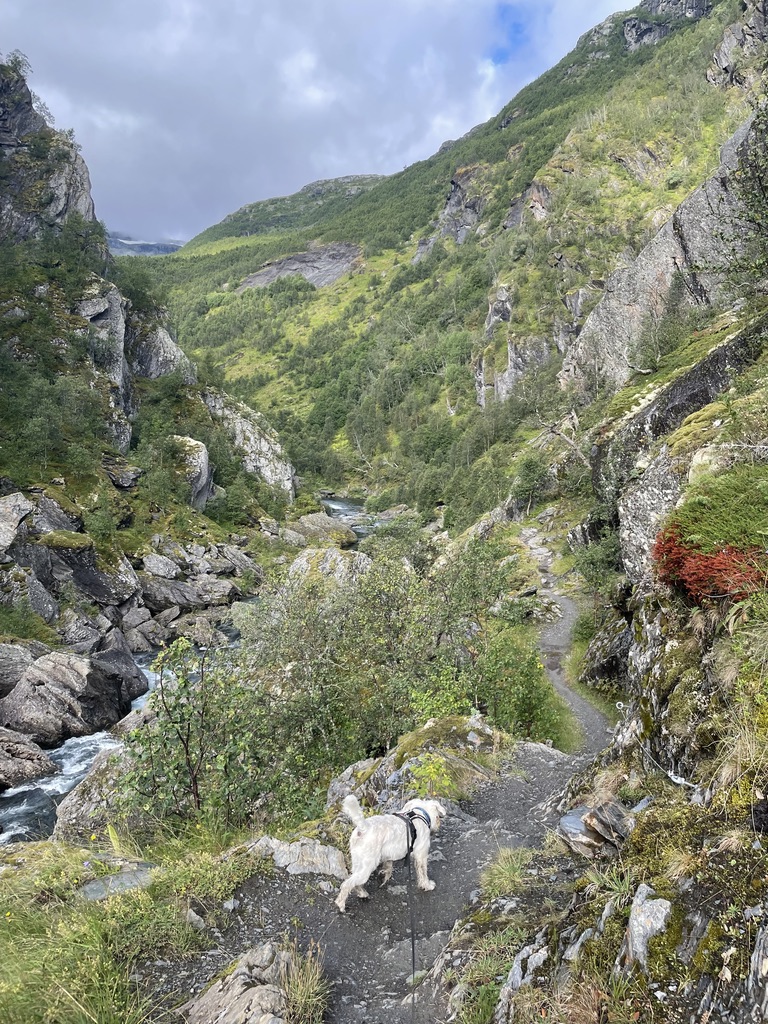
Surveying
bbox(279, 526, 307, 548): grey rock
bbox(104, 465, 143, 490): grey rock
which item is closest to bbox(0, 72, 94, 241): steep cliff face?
bbox(104, 465, 143, 490): grey rock

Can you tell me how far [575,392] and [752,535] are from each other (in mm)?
85703

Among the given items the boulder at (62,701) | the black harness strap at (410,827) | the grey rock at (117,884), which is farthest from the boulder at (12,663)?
the black harness strap at (410,827)

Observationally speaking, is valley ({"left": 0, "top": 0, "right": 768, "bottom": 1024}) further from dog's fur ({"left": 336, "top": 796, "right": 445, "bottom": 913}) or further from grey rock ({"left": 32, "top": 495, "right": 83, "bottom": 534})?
grey rock ({"left": 32, "top": 495, "right": 83, "bottom": 534})

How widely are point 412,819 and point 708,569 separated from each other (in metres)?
5.09

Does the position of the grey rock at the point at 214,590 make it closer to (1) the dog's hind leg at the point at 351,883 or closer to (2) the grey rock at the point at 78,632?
(2) the grey rock at the point at 78,632

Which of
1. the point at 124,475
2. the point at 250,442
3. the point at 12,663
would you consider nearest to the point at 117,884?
the point at 12,663

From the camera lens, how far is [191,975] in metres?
5.00

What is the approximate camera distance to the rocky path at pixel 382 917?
5.19 m

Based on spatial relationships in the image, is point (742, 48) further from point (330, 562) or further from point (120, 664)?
point (120, 664)

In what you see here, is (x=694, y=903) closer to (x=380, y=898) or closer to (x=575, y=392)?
(x=380, y=898)

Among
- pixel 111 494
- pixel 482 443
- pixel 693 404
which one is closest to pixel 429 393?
pixel 482 443

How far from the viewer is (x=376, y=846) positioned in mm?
6602

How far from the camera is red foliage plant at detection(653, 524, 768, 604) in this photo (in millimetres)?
6117

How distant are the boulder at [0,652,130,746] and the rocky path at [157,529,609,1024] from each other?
91.1 ft
